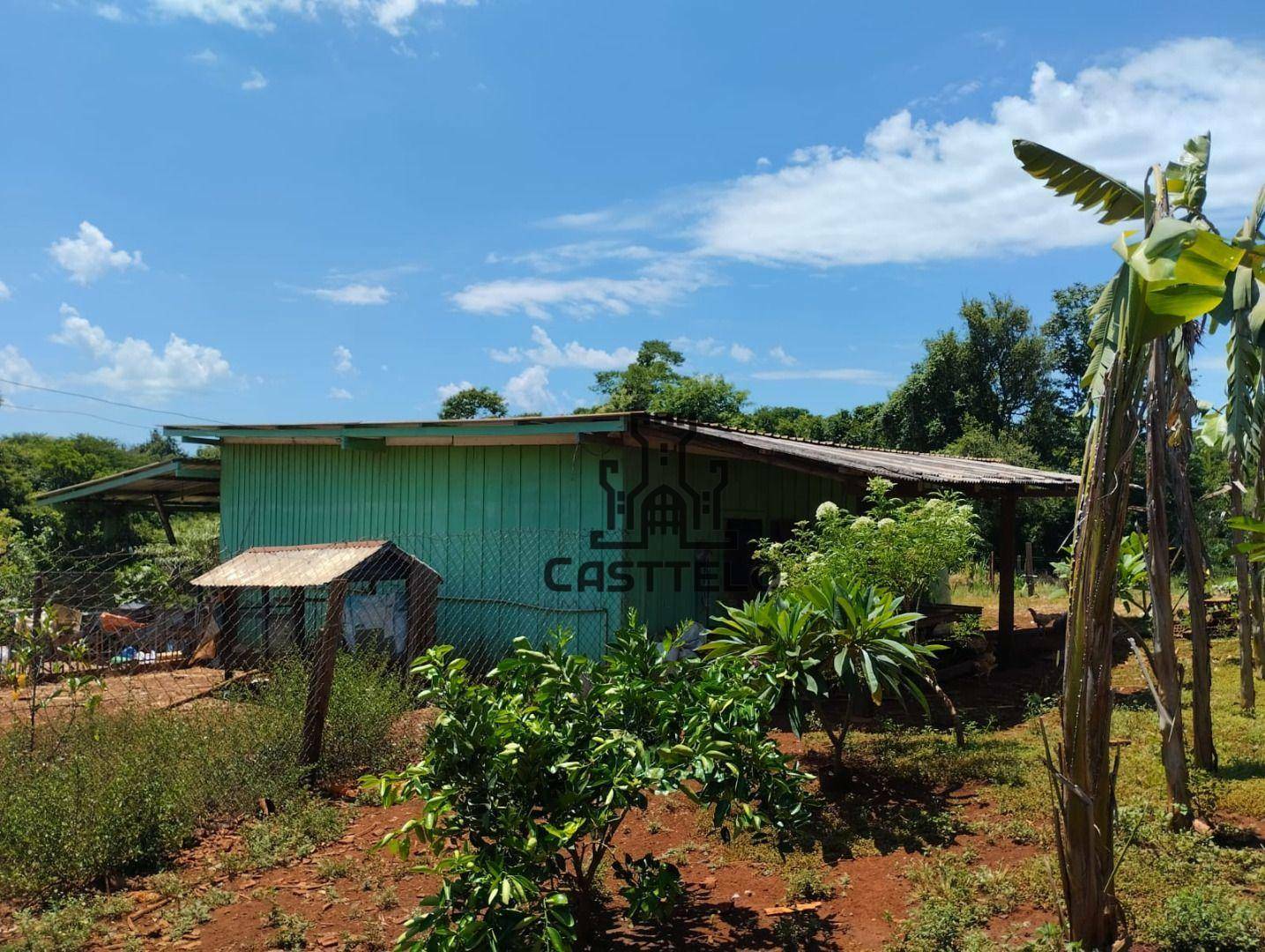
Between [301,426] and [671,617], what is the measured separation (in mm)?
5175

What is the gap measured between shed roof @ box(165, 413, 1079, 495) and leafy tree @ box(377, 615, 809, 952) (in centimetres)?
468

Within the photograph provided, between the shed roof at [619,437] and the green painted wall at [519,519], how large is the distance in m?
0.30

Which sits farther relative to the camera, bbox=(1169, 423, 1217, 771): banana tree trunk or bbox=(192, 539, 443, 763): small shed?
bbox=(192, 539, 443, 763): small shed

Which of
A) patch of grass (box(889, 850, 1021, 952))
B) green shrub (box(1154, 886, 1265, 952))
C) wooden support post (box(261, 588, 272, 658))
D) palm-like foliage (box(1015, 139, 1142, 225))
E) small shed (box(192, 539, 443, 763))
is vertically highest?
palm-like foliage (box(1015, 139, 1142, 225))

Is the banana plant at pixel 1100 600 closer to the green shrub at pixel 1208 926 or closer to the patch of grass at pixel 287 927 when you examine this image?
the green shrub at pixel 1208 926

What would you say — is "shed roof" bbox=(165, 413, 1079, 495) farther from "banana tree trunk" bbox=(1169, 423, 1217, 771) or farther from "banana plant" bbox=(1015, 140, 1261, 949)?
"banana plant" bbox=(1015, 140, 1261, 949)

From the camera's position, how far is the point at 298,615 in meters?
9.01

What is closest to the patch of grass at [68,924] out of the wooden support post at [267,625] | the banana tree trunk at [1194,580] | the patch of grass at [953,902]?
the patch of grass at [953,902]

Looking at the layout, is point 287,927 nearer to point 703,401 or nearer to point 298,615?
point 298,615

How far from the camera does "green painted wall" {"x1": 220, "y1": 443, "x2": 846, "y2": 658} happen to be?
30.6 ft

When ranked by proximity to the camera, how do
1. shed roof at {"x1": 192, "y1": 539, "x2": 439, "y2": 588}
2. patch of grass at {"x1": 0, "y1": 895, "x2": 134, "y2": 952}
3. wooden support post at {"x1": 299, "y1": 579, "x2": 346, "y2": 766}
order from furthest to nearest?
1. shed roof at {"x1": 192, "y1": 539, "x2": 439, "y2": 588}
2. wooden support post at {"x1": 299, "y1": 579, "x2": 346, "y2": 766}
3. patch of grass at {"x1": 0, "y1": 895, "x2": 134, "y2": 952}

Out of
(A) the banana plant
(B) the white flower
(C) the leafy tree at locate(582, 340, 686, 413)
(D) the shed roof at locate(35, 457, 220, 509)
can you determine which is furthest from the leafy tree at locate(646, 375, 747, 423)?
(A) the banana plant

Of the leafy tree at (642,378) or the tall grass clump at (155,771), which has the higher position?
the leafy tree at (642,378)

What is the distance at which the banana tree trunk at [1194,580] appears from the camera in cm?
530
